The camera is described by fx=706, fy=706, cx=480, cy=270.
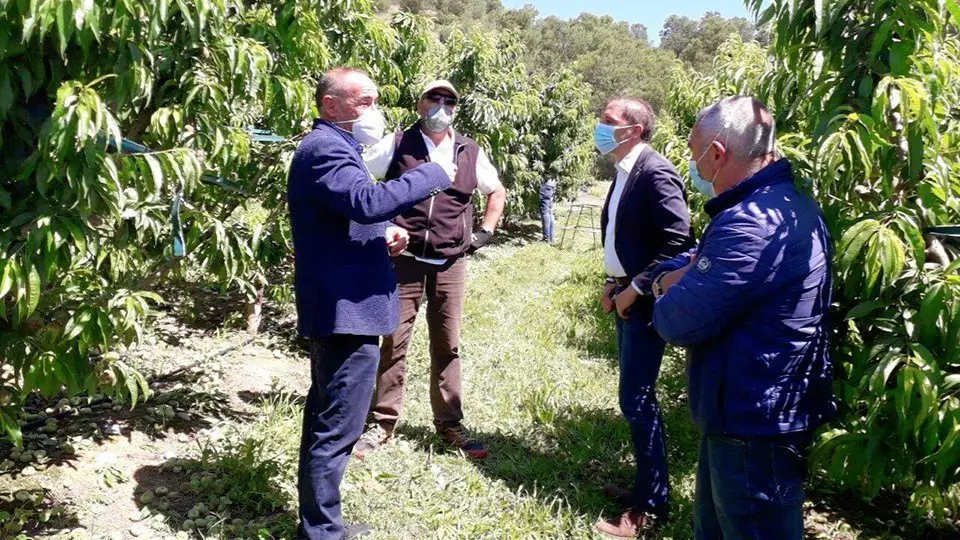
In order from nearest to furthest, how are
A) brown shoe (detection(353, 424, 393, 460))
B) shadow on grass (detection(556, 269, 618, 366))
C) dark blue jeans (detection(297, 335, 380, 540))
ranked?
1. dark blue jeans (detection(297, 335, 380, 540))
2. brown shoe (detection(353, 424, 393, 460))
3. shadow on grass (detection(556, 269, 618, 366))

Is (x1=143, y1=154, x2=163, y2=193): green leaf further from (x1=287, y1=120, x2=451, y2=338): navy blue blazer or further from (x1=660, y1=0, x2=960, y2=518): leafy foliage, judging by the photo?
(x1=660, y1=0, x2=960, y2=518): leafy foliage

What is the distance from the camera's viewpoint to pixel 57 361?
8.29 feet

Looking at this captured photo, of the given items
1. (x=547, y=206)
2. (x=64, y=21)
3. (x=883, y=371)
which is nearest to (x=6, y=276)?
(x=64, y=21)

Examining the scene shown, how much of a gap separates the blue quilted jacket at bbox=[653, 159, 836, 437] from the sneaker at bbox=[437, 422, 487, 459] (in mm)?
2099

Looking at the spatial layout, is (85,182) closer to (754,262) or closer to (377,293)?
(377,293)

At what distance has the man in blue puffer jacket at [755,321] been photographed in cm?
200

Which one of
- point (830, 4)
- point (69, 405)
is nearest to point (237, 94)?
point (69, 405)

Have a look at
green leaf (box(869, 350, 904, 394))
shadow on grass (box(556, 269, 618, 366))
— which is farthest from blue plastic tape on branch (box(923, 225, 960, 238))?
shadow on grass (box(556, 269, 618, 366))

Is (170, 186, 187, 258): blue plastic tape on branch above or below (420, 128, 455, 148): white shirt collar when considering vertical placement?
below

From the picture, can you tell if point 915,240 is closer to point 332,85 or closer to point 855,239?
point 855,239

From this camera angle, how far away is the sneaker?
13.2ft

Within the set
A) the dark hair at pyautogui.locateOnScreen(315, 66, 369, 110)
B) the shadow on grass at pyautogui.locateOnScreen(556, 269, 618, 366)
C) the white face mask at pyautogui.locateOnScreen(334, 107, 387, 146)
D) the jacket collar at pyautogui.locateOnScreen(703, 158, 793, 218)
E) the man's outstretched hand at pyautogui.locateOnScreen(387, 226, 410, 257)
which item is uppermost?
the dark hair at pyautogui.locateOnScreen(315, 66, 369, 110)

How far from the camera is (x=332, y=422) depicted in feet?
9.12

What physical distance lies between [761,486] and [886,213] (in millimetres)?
960
